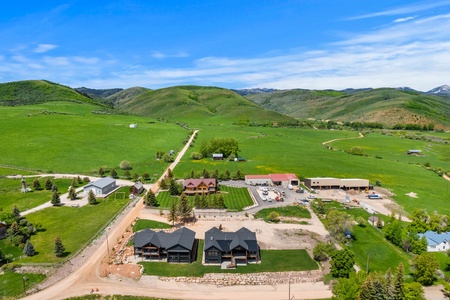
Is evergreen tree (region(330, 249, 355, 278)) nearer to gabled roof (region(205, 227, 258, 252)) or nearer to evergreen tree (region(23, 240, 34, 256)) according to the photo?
gabled roof (region(205, 227, 258, 252))

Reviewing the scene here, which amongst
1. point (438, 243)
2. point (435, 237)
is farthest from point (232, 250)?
point (435, 237)

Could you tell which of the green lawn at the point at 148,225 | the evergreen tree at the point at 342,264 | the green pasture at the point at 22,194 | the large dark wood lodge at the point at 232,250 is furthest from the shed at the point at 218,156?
the evergreen tree at the point at 342,264

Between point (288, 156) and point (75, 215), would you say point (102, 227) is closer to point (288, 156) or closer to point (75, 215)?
point (75, 215)

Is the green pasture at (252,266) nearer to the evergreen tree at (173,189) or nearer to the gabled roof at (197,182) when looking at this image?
the evergreen tree at (173,189)

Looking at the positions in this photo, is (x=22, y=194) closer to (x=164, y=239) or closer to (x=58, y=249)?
(x=58, y=249)

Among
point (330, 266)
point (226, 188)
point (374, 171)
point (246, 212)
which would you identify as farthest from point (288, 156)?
point (330, 266)

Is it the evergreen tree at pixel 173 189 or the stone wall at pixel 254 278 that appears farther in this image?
the evergreen tree at pixel 173 189
